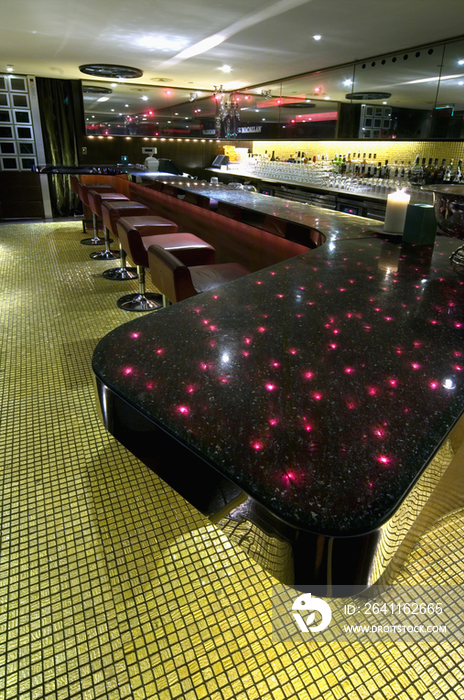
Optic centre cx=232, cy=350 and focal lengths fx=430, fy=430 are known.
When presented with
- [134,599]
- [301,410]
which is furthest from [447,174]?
[134,599]

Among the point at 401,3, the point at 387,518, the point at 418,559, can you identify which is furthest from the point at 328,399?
the point at 401,3

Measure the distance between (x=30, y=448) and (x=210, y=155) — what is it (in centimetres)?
861

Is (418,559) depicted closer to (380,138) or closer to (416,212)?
(416,212)

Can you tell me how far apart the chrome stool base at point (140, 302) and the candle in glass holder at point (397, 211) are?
81.9 inches

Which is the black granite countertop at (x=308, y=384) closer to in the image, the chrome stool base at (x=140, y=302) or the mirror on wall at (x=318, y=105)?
the chrome stool base at (x=140, y=302)

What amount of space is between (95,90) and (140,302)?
5963mm

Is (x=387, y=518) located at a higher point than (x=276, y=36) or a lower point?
Result: lower

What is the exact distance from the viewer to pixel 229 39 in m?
4.38

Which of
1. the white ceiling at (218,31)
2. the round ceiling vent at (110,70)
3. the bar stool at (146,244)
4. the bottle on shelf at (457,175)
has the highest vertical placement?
the round ceiling vent at (110,70)

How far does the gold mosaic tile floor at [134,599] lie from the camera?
119 cm

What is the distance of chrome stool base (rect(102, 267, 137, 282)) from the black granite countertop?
3.31m

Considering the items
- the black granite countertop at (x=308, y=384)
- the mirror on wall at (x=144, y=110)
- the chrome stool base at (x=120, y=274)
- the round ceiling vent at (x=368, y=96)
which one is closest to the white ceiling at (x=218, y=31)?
the round ceiling vent at (x=368, y=96)

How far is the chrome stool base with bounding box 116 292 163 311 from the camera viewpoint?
146 inches

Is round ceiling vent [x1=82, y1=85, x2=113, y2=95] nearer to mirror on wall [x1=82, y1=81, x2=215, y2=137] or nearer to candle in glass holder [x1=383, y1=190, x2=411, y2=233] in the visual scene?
mirror on wall [x1=82, y1=81, x2=215, y2=137]
